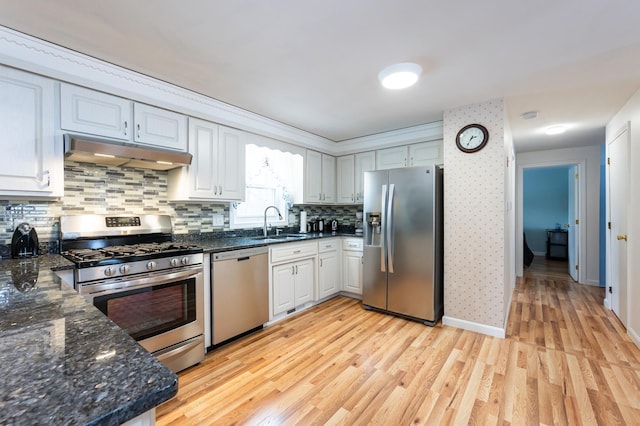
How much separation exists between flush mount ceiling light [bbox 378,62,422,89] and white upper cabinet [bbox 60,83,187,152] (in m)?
1.76

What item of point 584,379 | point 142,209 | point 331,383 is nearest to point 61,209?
point 142,209

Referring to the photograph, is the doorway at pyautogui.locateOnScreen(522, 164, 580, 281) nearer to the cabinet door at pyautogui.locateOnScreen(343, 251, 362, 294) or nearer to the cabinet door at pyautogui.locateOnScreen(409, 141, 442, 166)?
the cabinet door at pyautogui.locateOnScreen(409, 141, 442, 166)

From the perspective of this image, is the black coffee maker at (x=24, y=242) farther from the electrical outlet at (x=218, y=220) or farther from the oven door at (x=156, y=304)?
the electrical outlet at (x=218, y=220)

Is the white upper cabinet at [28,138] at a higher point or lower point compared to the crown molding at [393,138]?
lower

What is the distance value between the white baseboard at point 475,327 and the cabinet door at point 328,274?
4.49ft

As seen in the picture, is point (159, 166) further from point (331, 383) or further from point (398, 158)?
point (398, 158)

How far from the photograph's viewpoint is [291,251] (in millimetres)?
3219

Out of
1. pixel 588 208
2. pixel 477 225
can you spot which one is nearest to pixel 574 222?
pixel 588 208

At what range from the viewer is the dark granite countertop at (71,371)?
47cm

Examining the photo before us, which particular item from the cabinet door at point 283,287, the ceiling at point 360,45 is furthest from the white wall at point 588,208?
the cabinet door at point 283,287

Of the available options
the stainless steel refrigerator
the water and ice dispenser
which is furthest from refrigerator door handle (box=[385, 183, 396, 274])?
the water and ice dispenser

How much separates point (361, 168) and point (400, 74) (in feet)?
6.82

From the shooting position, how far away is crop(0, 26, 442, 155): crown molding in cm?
180

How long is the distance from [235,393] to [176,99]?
2.35m
